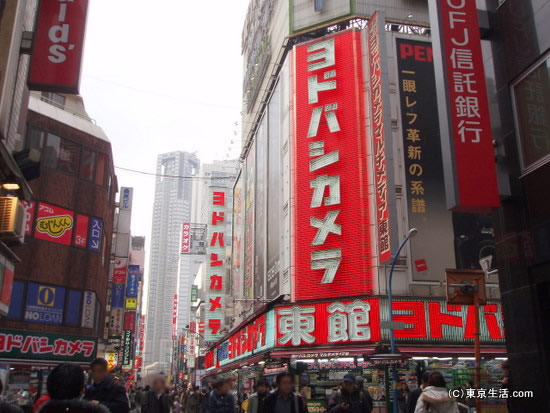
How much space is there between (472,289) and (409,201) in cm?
1740

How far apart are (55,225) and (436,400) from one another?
2505 centimetres

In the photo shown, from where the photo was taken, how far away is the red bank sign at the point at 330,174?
27.8 metres

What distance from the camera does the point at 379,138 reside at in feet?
91.0

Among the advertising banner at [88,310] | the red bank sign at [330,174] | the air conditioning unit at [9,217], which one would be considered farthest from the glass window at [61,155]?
Result: the air conditioning unit at [9,217]

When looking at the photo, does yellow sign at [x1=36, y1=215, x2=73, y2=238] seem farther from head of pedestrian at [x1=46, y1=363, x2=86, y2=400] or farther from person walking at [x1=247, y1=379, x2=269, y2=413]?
head of pedestrian at [x1=46, y1=363, x2=86, y2=400]

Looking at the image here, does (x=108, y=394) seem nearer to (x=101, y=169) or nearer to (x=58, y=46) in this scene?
(x=58, y=46)

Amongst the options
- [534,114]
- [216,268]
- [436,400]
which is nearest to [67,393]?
[436,400]

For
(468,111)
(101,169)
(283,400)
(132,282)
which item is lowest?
(283,400)

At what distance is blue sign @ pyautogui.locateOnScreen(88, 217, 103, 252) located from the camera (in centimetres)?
3083

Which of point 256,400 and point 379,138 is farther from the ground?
point 379,138

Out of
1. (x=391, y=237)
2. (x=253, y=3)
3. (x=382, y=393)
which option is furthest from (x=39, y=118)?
(x=253, y=3)

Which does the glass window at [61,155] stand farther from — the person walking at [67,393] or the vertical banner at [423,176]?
the person walking at [67,393]

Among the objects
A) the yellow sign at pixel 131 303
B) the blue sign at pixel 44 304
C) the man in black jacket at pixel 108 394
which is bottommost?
the man in black jacket at pixel 108 394

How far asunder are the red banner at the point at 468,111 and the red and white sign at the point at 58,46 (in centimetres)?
858
